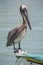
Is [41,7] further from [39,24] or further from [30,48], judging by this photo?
[30,48]

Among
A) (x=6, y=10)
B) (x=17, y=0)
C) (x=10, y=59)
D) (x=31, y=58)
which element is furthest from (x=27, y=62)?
(x=17, y=0)

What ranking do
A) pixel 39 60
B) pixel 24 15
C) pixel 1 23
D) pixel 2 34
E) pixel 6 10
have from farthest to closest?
pixel 6 10, pixel 1 23, pixel 2 34, pixel 24 15, pixel 39 60

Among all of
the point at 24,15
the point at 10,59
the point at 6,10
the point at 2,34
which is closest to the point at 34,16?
the point at 6,10

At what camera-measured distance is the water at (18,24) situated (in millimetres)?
1890

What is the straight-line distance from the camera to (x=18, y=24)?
2.22 m

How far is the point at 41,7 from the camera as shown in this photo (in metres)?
2.59

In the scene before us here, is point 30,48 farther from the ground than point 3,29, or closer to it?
closer to it

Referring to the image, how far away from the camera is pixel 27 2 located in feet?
8.57

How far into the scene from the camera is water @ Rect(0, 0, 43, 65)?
1.89 meters

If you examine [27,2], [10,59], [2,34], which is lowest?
[10,59]

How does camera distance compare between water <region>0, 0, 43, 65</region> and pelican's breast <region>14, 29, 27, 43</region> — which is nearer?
pelican's breast <region>14, 29, 27, 43</region>

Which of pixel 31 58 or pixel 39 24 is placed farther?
pixel 39 24

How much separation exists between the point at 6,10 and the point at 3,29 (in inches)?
13.8

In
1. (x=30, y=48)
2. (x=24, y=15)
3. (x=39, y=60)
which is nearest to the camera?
(x=39, y=60)
